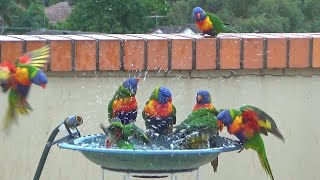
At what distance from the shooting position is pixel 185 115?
3689mm

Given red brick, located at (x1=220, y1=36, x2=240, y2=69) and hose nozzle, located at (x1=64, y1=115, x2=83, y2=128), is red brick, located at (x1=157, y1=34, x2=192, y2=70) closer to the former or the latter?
red brick, located at (x1=220, y1=36, x2=240, y2=69)

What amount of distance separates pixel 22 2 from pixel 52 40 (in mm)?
32607

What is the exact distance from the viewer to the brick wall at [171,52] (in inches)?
137

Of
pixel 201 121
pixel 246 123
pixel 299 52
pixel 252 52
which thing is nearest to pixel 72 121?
pixel 201 121

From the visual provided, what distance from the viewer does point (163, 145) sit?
2820mm

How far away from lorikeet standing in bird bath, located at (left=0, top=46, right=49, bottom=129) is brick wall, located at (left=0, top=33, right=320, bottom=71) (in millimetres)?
468

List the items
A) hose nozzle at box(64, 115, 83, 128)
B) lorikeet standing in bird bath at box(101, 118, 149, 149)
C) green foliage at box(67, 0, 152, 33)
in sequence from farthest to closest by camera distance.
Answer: green foliage at box(67, 0, 152, 33)
hose nozzle at box(64, 115, 83, 128)
lorikeet standing in bird bath at box(101, 118, 149, 149)

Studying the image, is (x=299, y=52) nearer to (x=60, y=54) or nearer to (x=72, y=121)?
(x=60, y=54)

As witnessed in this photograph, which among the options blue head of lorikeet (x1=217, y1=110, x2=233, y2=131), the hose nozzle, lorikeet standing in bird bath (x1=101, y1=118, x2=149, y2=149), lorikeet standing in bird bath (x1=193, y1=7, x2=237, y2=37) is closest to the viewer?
lorikeet standing in bird bath (x1=101, y1=118, x2=149, y2=149)

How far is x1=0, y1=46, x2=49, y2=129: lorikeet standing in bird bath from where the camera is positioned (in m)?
2.78

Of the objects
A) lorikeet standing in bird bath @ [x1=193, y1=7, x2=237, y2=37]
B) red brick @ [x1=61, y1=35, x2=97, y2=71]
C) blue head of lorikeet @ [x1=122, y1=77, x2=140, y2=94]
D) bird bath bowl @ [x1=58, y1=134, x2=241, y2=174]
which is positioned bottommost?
bird bath bowl @ [x1=58, y1=134, x2=241, y2=174]

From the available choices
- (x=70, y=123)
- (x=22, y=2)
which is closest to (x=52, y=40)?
(x=70, y=123)

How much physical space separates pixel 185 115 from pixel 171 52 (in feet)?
1.05

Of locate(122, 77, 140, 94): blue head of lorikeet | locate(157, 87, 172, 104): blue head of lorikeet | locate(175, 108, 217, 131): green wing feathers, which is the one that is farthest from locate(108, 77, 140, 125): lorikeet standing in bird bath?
locate(175, 108, 217, 131): green wing feathers
